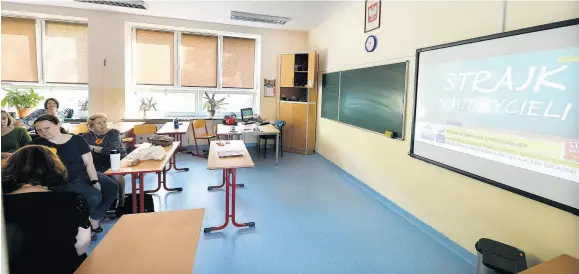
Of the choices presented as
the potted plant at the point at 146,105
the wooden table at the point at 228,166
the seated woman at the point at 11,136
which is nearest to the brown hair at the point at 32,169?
the wooden table at the point at 228,166

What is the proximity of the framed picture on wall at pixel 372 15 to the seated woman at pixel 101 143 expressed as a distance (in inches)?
144

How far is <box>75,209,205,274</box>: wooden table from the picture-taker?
141 centimetres

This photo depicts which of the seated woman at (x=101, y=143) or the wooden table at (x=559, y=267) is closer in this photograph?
the wooden table at (x=559, y=267)

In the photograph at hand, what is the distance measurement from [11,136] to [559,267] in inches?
197

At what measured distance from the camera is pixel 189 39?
694 centimetres

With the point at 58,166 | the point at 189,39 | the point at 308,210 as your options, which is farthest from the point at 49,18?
the point at 308,210

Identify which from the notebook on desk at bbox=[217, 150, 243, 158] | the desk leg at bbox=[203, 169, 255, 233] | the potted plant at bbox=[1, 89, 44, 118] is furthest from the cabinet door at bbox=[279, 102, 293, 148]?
the potted plant at bbox=[1, 89, 44, 118]

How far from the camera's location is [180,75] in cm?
697

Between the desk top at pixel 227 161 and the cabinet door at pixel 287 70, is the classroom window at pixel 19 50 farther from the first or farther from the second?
the desk top at pixel 227 161

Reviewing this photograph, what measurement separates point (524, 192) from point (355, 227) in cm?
159

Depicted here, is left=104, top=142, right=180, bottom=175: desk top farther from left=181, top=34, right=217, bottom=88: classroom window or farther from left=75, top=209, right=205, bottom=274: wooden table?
left=181, top=34, right=217, bottom=88: classroom window

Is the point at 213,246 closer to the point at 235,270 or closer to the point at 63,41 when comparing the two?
the point at 235,270

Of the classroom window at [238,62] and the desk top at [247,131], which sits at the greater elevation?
the classroom window at [238,62]

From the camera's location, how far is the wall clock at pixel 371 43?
170 inches
